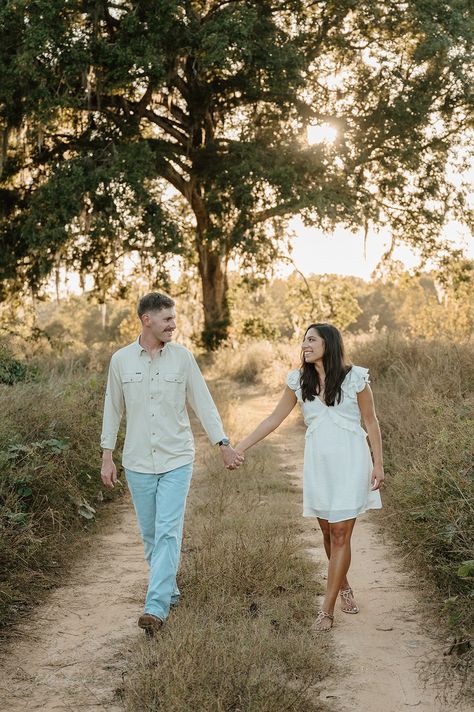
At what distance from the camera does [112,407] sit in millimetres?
5535

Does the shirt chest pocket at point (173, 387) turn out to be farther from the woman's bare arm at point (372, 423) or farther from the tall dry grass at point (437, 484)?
the tall dry grass at point (437, 484)

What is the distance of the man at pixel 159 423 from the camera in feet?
17.2

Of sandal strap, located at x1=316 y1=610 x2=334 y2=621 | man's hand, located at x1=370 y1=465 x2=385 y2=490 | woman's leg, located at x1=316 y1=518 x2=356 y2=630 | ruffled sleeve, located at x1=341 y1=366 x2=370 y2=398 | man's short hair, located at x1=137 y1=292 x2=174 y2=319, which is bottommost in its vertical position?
sandal strap, located at x1=316 y1=610 x2=334 y2=621

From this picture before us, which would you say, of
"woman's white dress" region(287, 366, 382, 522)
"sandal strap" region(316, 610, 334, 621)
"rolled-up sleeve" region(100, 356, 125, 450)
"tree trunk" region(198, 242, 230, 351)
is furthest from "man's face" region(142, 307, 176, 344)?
"tree trunk" region(198, 242, 230, 351)

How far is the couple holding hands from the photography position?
17.1ft

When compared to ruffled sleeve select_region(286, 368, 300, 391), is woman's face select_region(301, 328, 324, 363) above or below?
above

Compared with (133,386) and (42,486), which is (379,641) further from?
(42,486)

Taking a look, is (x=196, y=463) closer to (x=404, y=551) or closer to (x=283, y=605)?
(x=404, y=551)

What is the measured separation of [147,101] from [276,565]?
592 inches

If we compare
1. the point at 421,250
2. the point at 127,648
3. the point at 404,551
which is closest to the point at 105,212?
the point at 421,250

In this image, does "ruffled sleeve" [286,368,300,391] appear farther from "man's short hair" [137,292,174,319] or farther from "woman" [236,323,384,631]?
"man's short hair" [137,292,174,319]

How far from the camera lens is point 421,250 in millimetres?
21703

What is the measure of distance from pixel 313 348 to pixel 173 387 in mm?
948

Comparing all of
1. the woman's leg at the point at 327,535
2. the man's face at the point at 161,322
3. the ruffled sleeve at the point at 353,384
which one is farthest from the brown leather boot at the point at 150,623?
the ruffled sleeve at the point at 353,384
